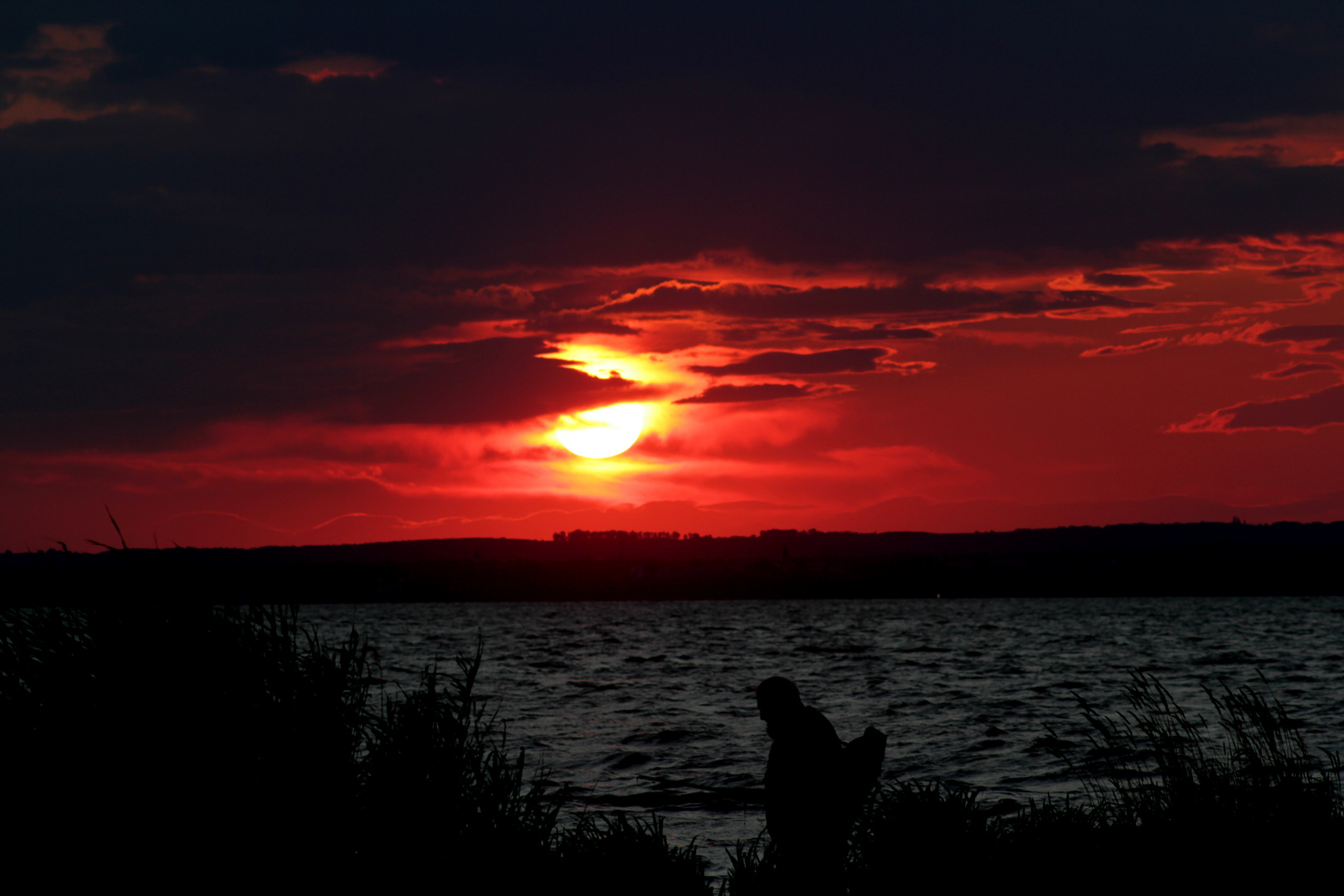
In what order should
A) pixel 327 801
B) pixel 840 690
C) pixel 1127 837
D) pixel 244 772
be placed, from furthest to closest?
pixel 840 690, pixel 1127 837, pixel 327 801, pixel 244 772

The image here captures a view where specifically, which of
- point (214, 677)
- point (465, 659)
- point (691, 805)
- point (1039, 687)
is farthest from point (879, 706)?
point (214, 677)

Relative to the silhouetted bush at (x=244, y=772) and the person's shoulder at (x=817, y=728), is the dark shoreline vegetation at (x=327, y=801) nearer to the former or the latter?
the silhouetted bush at (x=244, y=772)

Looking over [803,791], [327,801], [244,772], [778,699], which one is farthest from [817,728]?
[244,772]

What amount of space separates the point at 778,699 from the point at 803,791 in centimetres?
72

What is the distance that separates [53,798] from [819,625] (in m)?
152

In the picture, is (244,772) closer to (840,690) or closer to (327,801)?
(327,801)

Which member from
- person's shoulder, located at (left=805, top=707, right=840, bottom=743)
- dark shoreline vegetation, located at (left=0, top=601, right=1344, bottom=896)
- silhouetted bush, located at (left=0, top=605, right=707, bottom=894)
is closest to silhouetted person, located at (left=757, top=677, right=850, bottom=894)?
person's shoulder, located at (left=805, top=707, right=840, bottom=743)

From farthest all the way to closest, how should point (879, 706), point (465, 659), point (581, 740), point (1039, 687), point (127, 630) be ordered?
point (1039, 687)
point (879, 706)
point (581, 740)
point (465, 659)
point (127, 630)

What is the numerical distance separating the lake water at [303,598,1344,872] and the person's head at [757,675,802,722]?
11.9ft

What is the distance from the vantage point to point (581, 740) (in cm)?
3450

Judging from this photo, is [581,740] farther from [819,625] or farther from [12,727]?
[819,625]

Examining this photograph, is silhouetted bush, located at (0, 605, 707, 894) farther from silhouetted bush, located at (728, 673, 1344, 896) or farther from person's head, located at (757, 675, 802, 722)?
person's head, located at (757, 675, 802, 722)

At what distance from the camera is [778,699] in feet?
29.6

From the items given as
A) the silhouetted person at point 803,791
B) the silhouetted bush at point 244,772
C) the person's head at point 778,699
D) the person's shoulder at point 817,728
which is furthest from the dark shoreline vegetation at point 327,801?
the person's head at point 778,699
